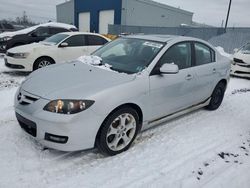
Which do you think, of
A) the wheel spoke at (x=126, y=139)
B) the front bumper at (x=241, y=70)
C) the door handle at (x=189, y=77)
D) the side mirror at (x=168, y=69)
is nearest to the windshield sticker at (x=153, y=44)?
the side mirror at (x=168, y=69)

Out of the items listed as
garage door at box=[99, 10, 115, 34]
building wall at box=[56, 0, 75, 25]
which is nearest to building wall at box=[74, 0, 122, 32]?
garage door at box=[99, 10, 115, 34]

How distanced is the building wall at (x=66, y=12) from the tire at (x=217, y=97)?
36247 mm

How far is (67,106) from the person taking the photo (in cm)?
310

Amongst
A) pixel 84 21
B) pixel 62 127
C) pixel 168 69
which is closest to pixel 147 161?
pixel 62 127

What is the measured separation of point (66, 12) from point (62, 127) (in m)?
42.8

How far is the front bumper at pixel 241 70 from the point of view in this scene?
9593 millimetres

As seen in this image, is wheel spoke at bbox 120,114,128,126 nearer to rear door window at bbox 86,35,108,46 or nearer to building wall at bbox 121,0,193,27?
rear door window at bbox 86,35,108,46

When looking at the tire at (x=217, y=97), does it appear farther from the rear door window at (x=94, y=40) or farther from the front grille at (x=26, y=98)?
the rear door window at (x=94, y=40)

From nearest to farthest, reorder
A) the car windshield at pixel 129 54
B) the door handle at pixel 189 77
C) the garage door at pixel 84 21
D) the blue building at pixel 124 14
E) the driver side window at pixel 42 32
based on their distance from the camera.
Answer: the car windshield at pixel 129 54, the door handle at pixel 189 77, the driver side window at pixel 42 32, the blue building at pixel 124 14, the garage door at pixel 84 21

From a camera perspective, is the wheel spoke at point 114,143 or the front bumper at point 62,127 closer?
the front bumper at point 62,127

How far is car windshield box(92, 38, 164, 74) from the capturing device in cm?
401

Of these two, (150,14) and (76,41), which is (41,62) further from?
(150,14)

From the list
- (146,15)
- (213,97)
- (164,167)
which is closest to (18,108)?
(164,167)

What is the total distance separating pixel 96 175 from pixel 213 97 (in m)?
3.47
